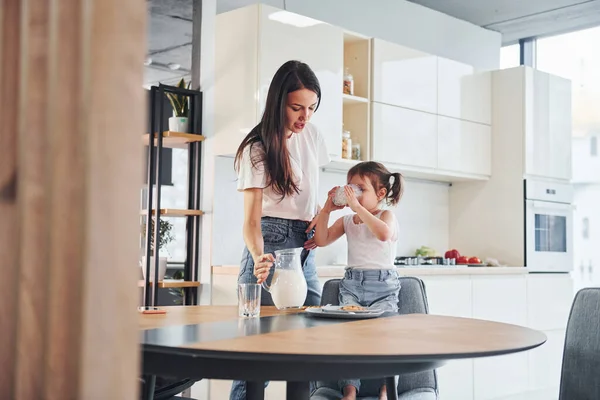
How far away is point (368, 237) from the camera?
247cm

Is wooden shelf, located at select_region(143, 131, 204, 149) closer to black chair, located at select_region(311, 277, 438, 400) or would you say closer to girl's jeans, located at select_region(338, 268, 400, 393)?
girl's jeans, located at select_region(338, 268, 400, 393)

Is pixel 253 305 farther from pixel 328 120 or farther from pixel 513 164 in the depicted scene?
pixel 513 164

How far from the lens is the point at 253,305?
6.03 ft

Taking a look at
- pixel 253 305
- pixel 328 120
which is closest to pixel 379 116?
pixel 328 120

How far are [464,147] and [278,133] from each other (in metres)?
2.97

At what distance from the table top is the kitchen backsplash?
200cm

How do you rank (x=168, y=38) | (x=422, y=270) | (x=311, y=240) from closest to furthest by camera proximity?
(x=311, y=240) → (x=422, y=270) → (x=168, y=38)

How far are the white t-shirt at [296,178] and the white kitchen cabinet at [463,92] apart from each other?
2564 mm

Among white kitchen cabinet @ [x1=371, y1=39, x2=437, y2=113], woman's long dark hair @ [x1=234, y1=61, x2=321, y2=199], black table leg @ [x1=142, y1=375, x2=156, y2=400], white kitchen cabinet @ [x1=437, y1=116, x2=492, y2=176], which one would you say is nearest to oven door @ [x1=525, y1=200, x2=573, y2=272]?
white kitchen cabinet @ [x1=437, y1=116, x2=492, y2=176]

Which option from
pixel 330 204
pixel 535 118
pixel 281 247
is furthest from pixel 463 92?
pixel 281 247

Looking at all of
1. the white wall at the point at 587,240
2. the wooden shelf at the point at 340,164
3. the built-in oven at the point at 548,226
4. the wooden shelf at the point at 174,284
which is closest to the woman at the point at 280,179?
the wooden shelf at the point at 174,284

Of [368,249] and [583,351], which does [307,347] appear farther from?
[368,249]

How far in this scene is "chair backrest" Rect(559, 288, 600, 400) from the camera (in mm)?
1903

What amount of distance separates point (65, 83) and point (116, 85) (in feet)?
0.18
